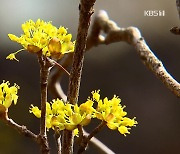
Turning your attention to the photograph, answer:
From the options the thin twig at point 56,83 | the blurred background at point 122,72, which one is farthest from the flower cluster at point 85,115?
the blurred background at point 122,72

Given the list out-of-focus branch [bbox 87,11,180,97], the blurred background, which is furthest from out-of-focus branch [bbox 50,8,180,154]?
the blurred background

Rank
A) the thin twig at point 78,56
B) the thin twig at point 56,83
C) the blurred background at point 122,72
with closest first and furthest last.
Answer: the thin twig at point 78,56 → the thin twig at point 56,83 → the blurred background at point 122,72

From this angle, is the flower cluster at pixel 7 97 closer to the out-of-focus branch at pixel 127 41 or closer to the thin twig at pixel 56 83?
the out-of-focus branch at pixel 127 41

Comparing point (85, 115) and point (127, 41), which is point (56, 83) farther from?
point (85, 115)

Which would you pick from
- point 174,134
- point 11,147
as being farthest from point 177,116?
point 11,147

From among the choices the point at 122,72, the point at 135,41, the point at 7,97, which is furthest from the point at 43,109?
the point at 122,72

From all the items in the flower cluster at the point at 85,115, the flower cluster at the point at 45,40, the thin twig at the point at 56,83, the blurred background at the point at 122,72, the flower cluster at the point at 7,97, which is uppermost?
the blurred background at the point at 122,72
